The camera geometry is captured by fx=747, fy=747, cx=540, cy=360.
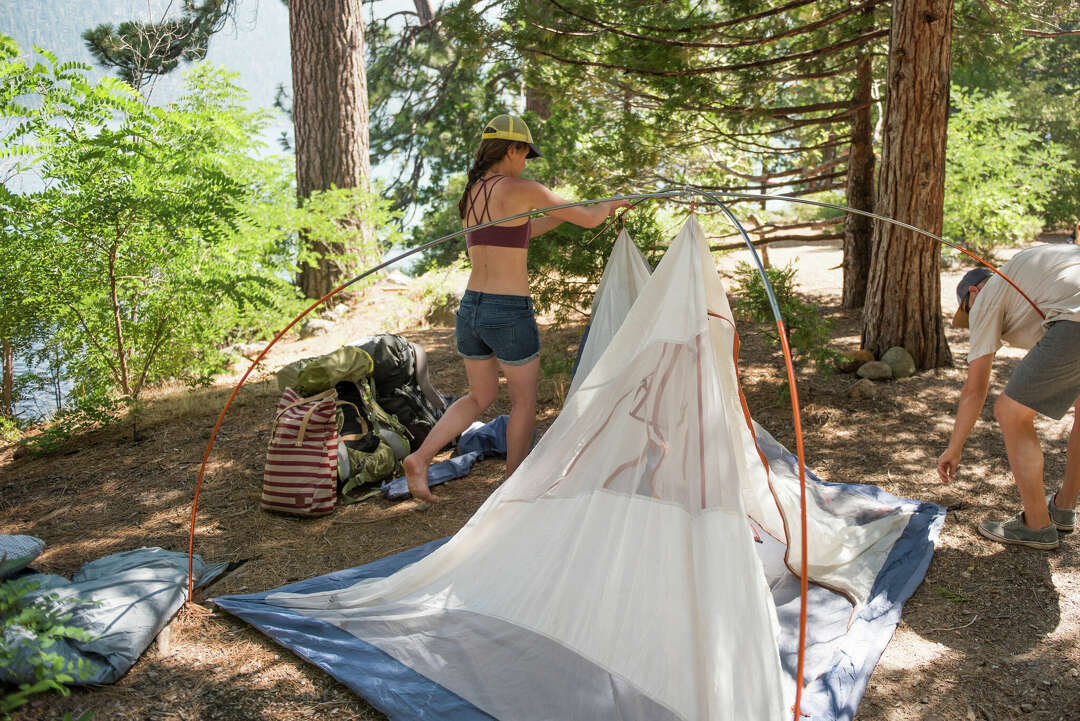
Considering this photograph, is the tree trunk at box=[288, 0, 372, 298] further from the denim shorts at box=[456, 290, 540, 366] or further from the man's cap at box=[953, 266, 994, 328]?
the man's cap at box=[953, 266, 994, 328]

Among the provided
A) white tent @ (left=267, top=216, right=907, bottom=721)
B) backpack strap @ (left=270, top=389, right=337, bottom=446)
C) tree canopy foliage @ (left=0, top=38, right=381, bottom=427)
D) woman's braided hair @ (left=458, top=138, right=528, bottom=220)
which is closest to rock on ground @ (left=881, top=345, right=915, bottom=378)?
white tent @ (left=267, top=216, right=907, bottom=721)

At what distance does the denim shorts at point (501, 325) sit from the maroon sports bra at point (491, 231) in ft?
0.68

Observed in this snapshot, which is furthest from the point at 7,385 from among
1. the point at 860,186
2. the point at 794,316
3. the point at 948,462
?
the point at 860,186

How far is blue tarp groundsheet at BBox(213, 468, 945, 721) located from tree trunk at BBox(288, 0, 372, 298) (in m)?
5.17

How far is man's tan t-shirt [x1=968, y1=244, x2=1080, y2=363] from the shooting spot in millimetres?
2586

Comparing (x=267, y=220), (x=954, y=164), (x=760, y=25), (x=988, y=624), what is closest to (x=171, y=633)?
(x=988, y=624)

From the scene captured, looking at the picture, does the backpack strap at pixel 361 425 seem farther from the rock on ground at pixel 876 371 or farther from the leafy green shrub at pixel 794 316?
the rock on ground at pixel 876 371

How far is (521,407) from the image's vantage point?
314 centimetres

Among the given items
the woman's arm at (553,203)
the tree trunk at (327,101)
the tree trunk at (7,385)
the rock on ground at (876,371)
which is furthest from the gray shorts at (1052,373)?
the tree trunk at (327,101)

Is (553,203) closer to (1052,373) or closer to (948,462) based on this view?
(948,462)

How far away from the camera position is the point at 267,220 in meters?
5.29

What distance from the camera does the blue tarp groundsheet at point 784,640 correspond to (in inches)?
81.0

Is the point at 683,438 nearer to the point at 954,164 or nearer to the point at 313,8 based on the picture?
the point at 313,8

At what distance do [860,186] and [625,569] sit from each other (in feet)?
16.3
